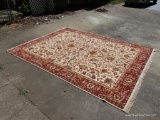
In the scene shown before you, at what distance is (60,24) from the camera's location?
11.7m

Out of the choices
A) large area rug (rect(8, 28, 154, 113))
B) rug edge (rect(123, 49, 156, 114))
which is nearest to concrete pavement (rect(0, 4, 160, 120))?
rug edge (rect(123, 49, 156, 114))

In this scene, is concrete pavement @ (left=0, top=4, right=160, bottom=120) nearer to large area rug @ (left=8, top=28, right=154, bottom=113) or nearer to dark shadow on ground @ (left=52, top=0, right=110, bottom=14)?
large area rug @ (left=8, top=28, right=154, bottom=113)

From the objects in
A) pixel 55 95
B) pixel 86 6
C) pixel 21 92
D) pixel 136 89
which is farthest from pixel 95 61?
pixel 86 6

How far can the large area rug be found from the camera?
5.51m

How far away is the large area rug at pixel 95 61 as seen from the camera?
18.1ft

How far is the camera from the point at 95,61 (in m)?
7.16

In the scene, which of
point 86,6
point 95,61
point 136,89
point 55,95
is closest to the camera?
point 55,95

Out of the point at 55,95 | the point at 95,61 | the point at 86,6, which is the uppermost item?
the point at 86,6

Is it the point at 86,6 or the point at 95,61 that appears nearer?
the point at 95,61

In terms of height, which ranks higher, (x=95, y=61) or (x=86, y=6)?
(x=86, y=6)

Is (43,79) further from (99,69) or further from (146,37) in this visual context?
(146,37)

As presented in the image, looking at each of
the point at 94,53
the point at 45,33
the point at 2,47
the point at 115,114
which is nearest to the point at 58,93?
the point at 115,114

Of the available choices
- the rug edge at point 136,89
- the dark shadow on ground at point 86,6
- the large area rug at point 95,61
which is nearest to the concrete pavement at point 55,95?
the rug edge at point 136,89

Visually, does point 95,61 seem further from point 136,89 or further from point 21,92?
point 21,92
